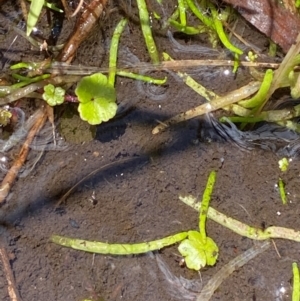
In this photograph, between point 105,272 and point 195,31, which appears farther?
point 195,31

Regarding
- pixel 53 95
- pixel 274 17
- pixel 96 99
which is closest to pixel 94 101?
pixel 96 99

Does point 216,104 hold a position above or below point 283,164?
above

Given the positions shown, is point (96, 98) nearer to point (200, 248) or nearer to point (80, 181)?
point (80, 181)

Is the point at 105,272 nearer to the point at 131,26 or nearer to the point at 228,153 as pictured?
the point at 228,153

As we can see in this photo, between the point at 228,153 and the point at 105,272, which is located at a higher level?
the point at 228,153

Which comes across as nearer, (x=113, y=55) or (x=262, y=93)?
(x=262, y=93)

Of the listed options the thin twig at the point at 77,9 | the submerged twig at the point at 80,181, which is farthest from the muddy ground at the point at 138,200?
the thin twig at the point at 77,9

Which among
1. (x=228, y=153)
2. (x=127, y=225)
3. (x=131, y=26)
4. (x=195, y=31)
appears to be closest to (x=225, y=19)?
(x=195, y=31)
